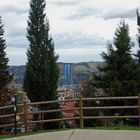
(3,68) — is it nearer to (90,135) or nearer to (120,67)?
(120,67)

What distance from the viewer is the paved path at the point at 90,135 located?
15325mm

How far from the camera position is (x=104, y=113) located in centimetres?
3306

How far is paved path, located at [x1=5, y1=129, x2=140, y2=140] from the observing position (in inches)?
603

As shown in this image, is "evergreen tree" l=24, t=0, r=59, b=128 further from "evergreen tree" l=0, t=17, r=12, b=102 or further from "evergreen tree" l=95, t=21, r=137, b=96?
"evergreen tree" l=95, t=21, r=137, b=96

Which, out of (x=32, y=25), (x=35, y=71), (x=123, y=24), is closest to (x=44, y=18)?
(x=32, y=25)

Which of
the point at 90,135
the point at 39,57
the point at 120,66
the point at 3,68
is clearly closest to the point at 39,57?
the point at 39,57

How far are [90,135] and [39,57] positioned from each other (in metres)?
44.8

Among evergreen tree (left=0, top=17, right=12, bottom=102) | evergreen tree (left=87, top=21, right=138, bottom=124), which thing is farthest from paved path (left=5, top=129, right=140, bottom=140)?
evergreen tree (left=0, top=17, right=12, bottom=102)

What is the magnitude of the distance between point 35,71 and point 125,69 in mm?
20769

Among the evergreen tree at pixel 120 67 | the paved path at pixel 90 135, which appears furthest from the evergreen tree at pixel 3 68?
the paved path at pixel 90 135

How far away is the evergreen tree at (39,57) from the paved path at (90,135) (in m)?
42.0

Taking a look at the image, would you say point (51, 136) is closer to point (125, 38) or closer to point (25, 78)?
point (125, 38)

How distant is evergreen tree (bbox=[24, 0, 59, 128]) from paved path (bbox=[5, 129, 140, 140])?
42040mm

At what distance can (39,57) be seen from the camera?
198 ft
